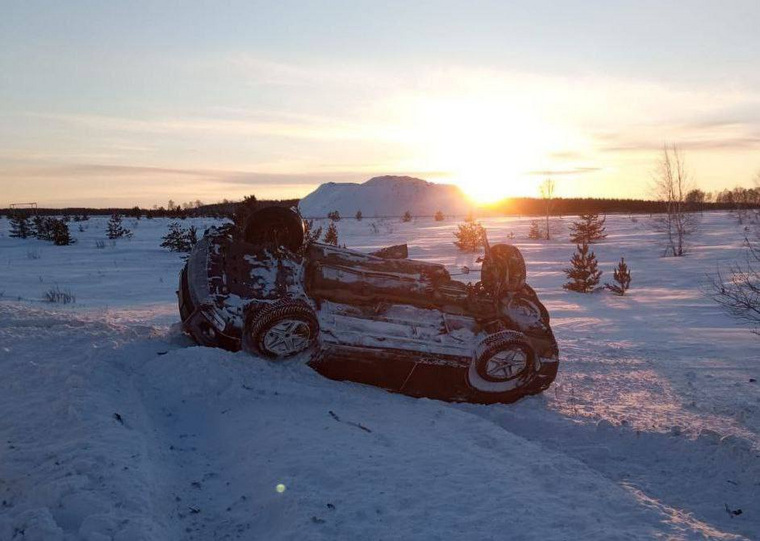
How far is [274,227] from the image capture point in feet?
20.0

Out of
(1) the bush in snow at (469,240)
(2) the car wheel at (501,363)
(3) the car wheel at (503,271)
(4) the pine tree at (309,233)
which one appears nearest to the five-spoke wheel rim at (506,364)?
(2) the car wheel at (501,363)

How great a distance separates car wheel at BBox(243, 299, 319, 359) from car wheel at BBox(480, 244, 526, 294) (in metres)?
2.04

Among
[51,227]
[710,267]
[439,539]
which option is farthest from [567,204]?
[439,539]

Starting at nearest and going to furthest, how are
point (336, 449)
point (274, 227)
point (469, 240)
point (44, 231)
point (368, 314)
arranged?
point (336, 449) < point (368, 314) < point (274, 227) < point (44, 231) < point (469, 240)

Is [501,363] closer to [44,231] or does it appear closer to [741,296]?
[741,296]

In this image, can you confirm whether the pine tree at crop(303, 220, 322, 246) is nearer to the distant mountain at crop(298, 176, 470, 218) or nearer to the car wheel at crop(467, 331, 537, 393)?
the car wheel at crop(467, 331, 537, 393)

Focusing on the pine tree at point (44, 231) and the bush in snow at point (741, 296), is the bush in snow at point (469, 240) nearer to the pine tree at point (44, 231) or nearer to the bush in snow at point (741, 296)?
the bush in snow at point (741, 296)

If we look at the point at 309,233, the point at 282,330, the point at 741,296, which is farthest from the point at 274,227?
the point at 741,296

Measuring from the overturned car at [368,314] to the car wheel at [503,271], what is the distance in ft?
0.04

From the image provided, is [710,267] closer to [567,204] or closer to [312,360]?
[312,360]

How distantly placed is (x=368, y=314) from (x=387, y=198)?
105 metres

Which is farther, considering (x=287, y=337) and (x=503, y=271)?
(x=503, y=271)

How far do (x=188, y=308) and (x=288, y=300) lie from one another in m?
1.13

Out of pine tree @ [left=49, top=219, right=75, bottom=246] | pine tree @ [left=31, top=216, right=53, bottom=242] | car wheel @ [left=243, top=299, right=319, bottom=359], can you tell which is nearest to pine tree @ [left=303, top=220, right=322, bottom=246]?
car wheel @ [left=243, top=299, right=319, bottom=359]
